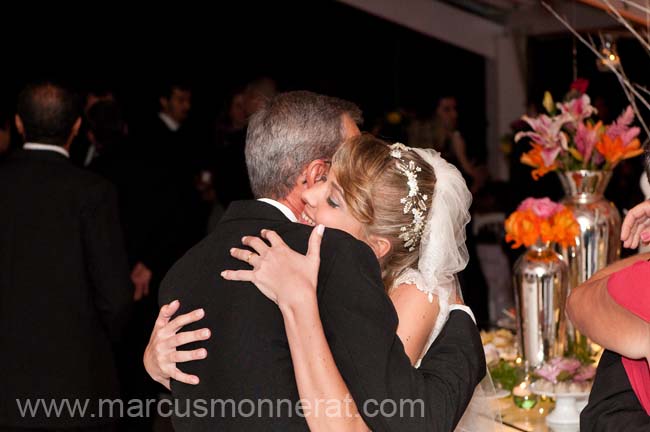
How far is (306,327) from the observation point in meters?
1.54

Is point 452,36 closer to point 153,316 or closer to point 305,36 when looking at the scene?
point 305,36

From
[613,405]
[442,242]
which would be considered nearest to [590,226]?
[442,242]

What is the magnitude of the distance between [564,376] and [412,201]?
0.82 meters

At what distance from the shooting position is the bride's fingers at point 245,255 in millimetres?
1582

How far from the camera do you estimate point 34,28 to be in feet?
23.4

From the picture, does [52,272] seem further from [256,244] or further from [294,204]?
[256,244]

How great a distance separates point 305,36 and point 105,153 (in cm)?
442

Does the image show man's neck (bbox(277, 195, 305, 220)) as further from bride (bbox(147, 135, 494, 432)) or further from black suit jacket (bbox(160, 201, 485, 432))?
black suit jacket (bbox(160, 201, 485, 432))

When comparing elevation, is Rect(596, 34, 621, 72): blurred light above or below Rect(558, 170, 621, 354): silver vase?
above

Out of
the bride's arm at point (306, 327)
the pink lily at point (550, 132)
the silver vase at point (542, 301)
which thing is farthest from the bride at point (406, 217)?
the pink lily at point (550, 132)

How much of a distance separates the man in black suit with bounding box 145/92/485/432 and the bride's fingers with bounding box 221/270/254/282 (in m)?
0.02

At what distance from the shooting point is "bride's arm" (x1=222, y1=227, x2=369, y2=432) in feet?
5.04

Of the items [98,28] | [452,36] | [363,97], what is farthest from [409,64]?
[98,28]

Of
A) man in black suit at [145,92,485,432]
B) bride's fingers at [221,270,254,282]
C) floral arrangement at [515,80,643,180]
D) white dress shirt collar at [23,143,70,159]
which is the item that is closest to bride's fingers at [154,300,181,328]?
man in black suit at [145,92,485,432]
